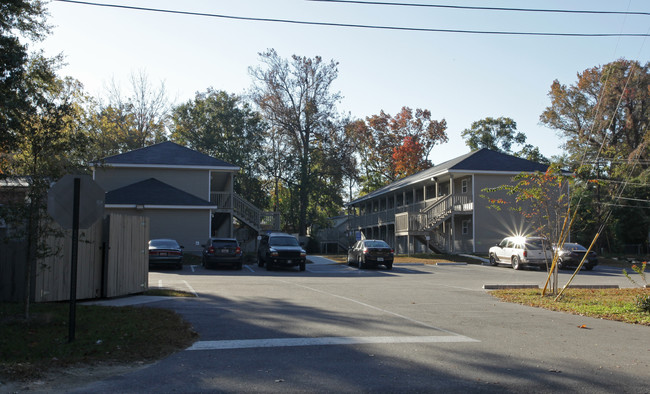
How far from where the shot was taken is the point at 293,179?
172ft

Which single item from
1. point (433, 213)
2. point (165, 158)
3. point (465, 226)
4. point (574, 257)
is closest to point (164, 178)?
point (165, 158)

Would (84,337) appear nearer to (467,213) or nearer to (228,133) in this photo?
(467,213)

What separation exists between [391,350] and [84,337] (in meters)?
4.57

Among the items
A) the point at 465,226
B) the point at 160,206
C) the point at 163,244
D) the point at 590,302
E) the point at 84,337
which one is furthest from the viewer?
the point at 465,226

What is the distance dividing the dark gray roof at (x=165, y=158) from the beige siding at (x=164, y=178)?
50 cm

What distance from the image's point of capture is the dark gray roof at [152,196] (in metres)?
32.3

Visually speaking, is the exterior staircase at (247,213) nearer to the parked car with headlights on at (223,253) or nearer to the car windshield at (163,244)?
the parked car with headlights on at (223,253)

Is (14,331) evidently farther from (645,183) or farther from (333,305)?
(645,183)

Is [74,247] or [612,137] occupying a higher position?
[612,137]

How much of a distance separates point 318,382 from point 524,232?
114ft

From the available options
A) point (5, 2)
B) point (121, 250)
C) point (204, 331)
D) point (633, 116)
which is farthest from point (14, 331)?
point (633, 116)

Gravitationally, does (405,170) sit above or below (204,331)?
above

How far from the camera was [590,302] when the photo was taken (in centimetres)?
1377

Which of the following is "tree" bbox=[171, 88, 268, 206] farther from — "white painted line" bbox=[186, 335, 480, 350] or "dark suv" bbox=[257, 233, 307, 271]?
"white painted line" bbox=[186, 335, 480, 350]
